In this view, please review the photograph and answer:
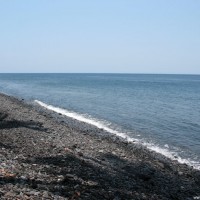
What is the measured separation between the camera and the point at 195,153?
26547mm

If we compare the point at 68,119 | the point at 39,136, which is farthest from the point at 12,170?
the point at 68,119

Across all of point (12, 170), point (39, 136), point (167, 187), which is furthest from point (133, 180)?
point (39, 136)

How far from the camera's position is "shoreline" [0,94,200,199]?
1236cm

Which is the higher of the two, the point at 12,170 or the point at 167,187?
the point at 12,170

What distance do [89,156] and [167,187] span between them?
15.8 feet

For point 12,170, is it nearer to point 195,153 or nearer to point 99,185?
point 99,185

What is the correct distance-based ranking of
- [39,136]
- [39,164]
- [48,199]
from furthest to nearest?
[39,136]
[39,164]
[48,199]

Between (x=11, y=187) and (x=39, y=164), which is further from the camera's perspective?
(x=39, y=164)

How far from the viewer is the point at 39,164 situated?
50.9 ft

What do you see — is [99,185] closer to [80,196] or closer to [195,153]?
[80,196]

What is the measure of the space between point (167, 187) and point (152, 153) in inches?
364

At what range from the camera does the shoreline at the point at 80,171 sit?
12359mm

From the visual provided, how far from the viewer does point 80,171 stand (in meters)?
15.2

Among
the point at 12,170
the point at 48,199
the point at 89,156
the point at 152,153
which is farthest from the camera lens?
the point at 152,153
